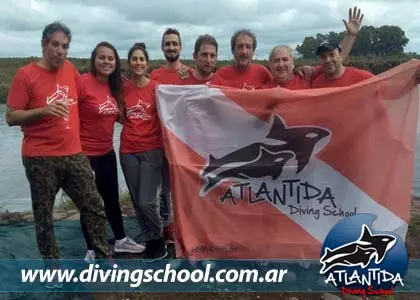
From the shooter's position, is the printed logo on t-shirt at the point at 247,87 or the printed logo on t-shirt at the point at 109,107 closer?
the printed logo on t-shirt at the point at 109,107

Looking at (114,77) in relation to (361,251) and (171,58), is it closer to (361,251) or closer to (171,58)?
(171,58)

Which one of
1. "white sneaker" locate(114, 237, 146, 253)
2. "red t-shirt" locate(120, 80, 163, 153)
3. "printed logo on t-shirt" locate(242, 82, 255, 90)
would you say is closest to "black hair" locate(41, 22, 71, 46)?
"red t-shirt" locate(120, 80, 163, 153)

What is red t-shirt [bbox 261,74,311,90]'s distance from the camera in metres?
4.82

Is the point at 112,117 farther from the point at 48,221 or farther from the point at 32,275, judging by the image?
the point at 32,275

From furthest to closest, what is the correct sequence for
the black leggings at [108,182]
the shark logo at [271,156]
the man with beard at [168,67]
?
1. the man with beard at [168,67]
2. the black leggings at [108,182]
3. the shark logo at [271,156]

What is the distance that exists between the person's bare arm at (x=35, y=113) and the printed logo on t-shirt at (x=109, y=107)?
599mm

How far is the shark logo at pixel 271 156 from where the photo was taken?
15.1 ft

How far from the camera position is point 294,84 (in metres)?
4.86

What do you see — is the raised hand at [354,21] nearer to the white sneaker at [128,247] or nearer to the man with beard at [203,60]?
the man with beard at [203,60]

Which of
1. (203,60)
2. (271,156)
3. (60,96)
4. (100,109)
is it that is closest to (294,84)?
(271,156)

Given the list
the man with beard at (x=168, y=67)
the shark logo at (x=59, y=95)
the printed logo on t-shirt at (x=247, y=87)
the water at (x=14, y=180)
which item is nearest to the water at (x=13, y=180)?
the water at (x=14, y=180)

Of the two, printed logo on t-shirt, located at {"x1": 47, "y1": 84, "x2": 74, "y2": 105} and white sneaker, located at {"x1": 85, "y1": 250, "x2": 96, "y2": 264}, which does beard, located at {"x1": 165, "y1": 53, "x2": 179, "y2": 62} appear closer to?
printed logo on t-shirt, located at {"x1": 47, "y1": 84, "x2": 74, "y2": 105}

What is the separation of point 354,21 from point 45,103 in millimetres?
3070

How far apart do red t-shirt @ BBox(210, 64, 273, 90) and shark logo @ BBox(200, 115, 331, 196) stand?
0.49m
